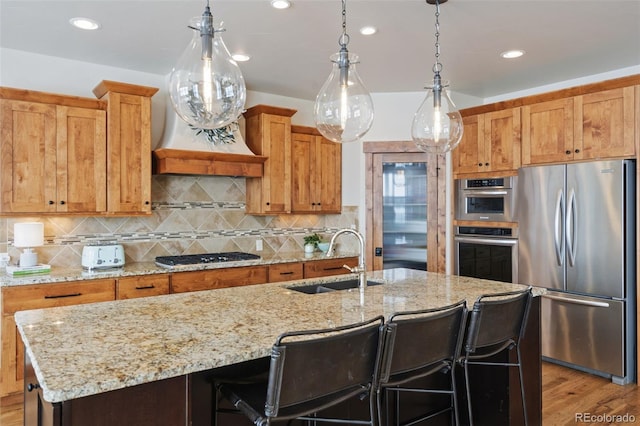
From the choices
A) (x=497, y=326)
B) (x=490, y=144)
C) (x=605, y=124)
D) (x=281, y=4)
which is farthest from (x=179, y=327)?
(x=490, y=144)

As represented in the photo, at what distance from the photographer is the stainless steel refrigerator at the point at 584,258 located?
3553 mm

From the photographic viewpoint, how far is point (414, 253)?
16.8 feet

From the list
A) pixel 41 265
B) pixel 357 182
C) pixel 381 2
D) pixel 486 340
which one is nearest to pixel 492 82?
pixel 357 182

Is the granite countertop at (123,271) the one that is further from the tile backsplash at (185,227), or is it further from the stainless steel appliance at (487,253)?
the stainless steel appliance at (487,253)

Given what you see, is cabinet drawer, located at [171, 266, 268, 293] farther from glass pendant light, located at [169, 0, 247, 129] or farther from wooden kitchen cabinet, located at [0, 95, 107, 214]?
glass pendant light, located at [169, 0, 247, 129]

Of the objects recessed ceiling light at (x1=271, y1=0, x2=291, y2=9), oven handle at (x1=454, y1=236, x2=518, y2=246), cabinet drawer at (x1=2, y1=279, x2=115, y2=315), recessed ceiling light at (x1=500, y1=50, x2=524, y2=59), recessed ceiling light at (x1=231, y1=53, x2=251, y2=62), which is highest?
recessed ceiling light at (x1=500, y1=50, x2=524, y2=59)

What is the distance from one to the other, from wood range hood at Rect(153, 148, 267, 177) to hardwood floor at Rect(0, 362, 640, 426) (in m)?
2.16

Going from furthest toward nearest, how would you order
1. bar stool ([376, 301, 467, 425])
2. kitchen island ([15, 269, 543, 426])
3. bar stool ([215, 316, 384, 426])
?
bar stool ([376, 301, 467, 425]) → bar stool ([215, 316, 384, 426]) → kitchen island ([15, 269, 543, 426])

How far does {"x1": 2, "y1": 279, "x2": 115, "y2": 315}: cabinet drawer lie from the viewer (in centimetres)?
313

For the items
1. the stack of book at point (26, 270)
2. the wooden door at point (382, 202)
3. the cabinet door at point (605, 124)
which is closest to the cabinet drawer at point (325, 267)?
the wooden door at point (382, 202)

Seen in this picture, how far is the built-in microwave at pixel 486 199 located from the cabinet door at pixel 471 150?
0.15 m

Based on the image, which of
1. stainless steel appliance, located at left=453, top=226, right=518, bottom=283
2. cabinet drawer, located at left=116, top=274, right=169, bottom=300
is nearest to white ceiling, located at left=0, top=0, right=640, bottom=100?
stainless steel appliance, located at left=453, top=226, right=518, bottom=283

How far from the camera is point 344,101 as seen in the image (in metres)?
2.37

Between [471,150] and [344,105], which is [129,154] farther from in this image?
[471,150]
